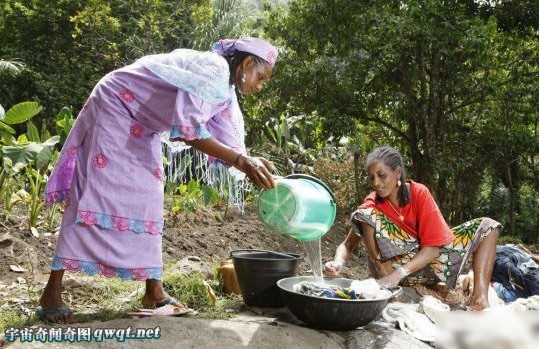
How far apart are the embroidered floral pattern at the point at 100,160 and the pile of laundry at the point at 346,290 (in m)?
1.15

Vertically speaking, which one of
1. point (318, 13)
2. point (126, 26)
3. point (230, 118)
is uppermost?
point (126, 26)

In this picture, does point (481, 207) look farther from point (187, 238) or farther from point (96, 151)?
point (96, 151)

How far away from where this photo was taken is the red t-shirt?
3316mm

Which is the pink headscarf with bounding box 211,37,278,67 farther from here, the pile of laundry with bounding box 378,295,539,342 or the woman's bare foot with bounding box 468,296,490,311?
the woman's bare foot with bounding box 468,296,490,311

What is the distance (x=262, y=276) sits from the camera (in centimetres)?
310

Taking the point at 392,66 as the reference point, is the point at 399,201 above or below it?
below

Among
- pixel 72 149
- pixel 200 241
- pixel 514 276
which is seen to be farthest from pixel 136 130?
pixel 514 276

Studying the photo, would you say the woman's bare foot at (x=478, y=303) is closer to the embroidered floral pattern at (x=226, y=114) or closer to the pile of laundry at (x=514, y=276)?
the pile of laundry at (x=514, y=276)

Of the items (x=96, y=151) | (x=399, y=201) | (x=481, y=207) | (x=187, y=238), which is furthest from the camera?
(x=481, y=207)

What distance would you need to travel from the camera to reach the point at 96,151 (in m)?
2.54

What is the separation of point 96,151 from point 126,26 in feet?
30.4

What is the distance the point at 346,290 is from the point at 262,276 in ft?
1.63

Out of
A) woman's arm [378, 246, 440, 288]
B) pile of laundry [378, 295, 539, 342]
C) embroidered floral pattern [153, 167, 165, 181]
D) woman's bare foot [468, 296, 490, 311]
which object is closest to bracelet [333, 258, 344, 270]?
woman's arm [378, 246, 440, 288]

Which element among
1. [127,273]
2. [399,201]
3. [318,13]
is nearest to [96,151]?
[127,273]
